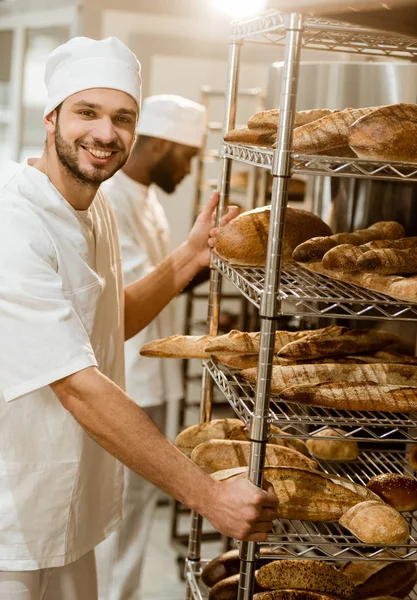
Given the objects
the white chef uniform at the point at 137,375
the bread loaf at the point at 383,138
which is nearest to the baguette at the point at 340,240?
the bread loaf at the point at 383,138

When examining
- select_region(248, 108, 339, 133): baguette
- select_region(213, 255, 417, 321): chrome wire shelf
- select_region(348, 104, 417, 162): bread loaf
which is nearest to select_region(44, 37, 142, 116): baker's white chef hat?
select_region(248, 108, 339, 133): baguette

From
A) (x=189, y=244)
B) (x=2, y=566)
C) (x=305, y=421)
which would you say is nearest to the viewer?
(x=305, y=421)

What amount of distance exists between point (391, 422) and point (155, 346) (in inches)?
22.5

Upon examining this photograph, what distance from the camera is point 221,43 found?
173 inches

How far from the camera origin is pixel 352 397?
4.81ft

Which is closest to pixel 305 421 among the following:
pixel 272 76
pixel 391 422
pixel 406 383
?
pixel 391 422

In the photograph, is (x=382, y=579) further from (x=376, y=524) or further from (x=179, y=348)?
(x=179, y=348)

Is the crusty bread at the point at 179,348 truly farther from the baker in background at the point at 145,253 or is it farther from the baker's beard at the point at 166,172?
the baker's beard at the point at 166,172

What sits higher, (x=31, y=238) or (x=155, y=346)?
(x=31, y=238)

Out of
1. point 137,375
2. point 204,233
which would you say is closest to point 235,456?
point 204,233

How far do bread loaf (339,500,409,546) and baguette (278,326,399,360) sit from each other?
1.00 ft

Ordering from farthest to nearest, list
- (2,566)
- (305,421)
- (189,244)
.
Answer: (189,244), (2,566), (305,421)

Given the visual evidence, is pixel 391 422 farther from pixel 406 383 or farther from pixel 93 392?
pixel 93 392

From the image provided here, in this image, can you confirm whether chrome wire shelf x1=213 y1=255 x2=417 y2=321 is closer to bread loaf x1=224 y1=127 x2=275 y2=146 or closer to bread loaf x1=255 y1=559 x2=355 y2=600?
bread loaf x1=224 y1=127 x2=275 y2=146
